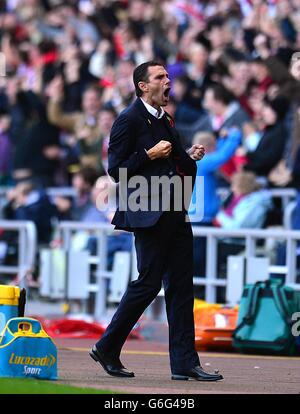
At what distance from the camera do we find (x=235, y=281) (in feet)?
44.5

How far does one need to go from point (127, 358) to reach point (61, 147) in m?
8.65

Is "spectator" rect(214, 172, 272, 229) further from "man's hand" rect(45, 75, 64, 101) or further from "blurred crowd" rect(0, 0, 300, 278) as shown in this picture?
"man's hand" rect(45, 75, 64, 101)

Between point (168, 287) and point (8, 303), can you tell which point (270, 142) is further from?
point (168, 287)

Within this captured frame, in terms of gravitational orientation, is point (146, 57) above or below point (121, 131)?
above

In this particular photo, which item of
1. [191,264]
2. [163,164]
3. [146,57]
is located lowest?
[191,264]

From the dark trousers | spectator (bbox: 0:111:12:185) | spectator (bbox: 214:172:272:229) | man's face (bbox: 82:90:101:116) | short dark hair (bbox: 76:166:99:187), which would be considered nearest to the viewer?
the dark trousers

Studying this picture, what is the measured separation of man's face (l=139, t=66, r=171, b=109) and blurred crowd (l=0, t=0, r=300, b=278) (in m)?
5.12

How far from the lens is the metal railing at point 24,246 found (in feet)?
53.9

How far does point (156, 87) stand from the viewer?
9406 mm

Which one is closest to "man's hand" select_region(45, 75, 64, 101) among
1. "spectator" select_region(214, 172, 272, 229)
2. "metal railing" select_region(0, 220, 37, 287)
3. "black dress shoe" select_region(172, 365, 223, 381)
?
"metal railing" select_region(0, 220, 37, 287)

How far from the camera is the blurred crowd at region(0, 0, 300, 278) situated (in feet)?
50.7
